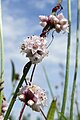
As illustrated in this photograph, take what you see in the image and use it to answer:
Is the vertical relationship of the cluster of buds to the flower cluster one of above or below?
below

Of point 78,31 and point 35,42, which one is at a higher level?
point 78,31

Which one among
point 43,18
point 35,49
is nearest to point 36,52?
point 35,49

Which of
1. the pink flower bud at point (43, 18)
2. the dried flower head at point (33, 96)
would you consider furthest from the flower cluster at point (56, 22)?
the dried flower head at point (33, 96)

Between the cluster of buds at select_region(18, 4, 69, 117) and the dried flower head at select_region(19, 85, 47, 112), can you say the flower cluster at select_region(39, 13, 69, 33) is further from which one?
the dried flower head at select_region(19, 85, 47, 112)

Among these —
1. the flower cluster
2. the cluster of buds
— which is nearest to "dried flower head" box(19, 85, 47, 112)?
the cluster of buds

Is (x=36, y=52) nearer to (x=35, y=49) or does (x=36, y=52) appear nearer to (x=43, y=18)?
(x=35, y=49)

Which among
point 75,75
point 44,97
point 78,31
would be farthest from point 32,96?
point 78,31

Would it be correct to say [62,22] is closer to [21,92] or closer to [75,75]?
[21,92]

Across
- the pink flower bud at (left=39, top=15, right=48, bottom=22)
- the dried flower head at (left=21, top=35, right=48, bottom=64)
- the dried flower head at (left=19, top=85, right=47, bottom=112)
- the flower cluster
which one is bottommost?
the dried flower head at (left=19, top=85, right=47, bottom=112)
